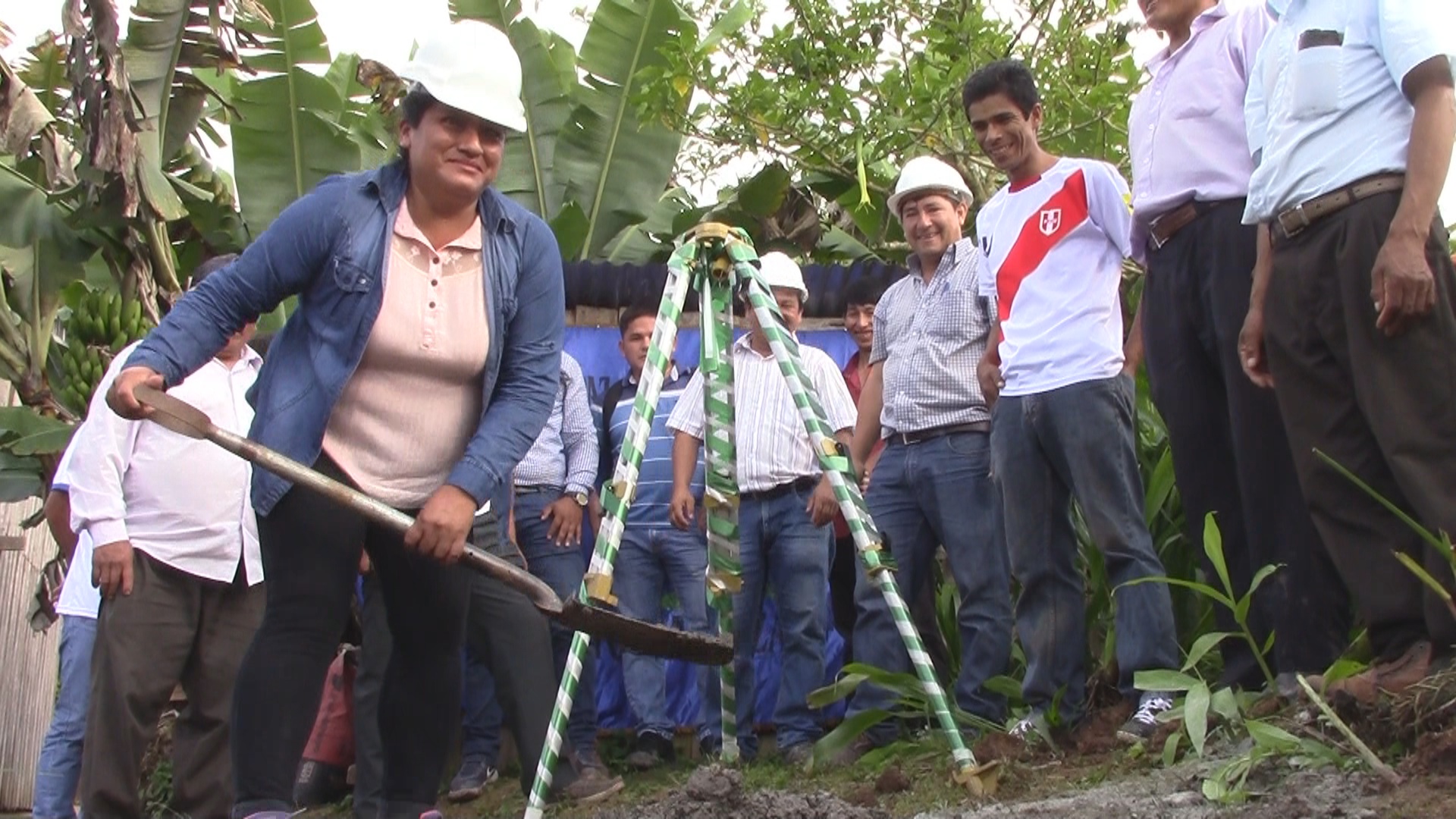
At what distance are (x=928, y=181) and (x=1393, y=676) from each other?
3.00 m

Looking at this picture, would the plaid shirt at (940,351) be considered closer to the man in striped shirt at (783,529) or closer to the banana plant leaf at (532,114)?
the man in striped shirt at (783,529)

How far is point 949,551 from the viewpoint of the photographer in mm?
5879

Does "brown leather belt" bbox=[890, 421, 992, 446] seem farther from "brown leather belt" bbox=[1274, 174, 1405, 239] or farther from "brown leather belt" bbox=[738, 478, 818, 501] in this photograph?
"brown leather belt" bbox=[1274, 174, 1405, 239]

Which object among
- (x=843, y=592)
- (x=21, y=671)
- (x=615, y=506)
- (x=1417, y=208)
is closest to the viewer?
(x=1417, y=208)

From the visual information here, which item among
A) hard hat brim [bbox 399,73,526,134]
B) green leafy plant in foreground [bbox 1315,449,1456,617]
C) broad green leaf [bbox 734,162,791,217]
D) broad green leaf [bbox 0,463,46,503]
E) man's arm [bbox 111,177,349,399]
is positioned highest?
broad green leaf [bbox 734,162,791,217]

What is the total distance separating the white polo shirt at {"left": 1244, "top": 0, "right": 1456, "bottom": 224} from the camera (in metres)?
3.80

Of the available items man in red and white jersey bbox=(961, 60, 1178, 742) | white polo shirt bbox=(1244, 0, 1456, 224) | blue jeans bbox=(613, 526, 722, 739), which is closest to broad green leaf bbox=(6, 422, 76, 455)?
blue jeans bbox=(613, 526, 722, 739)

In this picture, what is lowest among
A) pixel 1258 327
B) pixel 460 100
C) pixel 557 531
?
pixel 557 531

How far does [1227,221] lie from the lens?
458 centimetres

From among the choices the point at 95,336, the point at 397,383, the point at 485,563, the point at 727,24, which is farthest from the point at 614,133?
the point at 485,563

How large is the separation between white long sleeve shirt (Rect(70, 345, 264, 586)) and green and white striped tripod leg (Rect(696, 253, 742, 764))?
1.69 metres

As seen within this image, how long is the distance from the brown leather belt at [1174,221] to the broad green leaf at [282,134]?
21.3ft

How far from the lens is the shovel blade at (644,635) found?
4.18m

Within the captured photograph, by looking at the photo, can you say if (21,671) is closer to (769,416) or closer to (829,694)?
(769,416)
